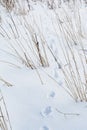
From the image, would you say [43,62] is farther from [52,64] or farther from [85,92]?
[85,92]

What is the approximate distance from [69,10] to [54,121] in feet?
8.61

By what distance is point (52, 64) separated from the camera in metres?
2.65

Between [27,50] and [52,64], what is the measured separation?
0.43 m

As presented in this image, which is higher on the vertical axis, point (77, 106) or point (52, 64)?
point (52, 64)

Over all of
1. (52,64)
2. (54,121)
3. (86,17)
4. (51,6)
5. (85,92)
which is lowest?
(54,121)

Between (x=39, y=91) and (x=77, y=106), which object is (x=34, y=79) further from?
(x=77, y=106)

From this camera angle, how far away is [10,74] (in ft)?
8.31

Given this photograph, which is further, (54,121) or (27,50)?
(27,50)

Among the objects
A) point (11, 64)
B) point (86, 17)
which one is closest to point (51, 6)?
point (86, 17)

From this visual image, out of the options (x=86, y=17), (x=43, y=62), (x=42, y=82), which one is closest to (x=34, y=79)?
(x=42, y=82)

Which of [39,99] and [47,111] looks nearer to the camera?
[47,111]

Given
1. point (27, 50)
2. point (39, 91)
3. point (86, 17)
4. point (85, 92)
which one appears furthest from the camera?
point (86, 17)

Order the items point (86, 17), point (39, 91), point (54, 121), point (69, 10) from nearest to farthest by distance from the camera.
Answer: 1. point (54, 121)
2. point (39, 91)
3. point (86, 17)
4. point (69, 10)

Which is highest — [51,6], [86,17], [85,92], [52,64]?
[51,6]
